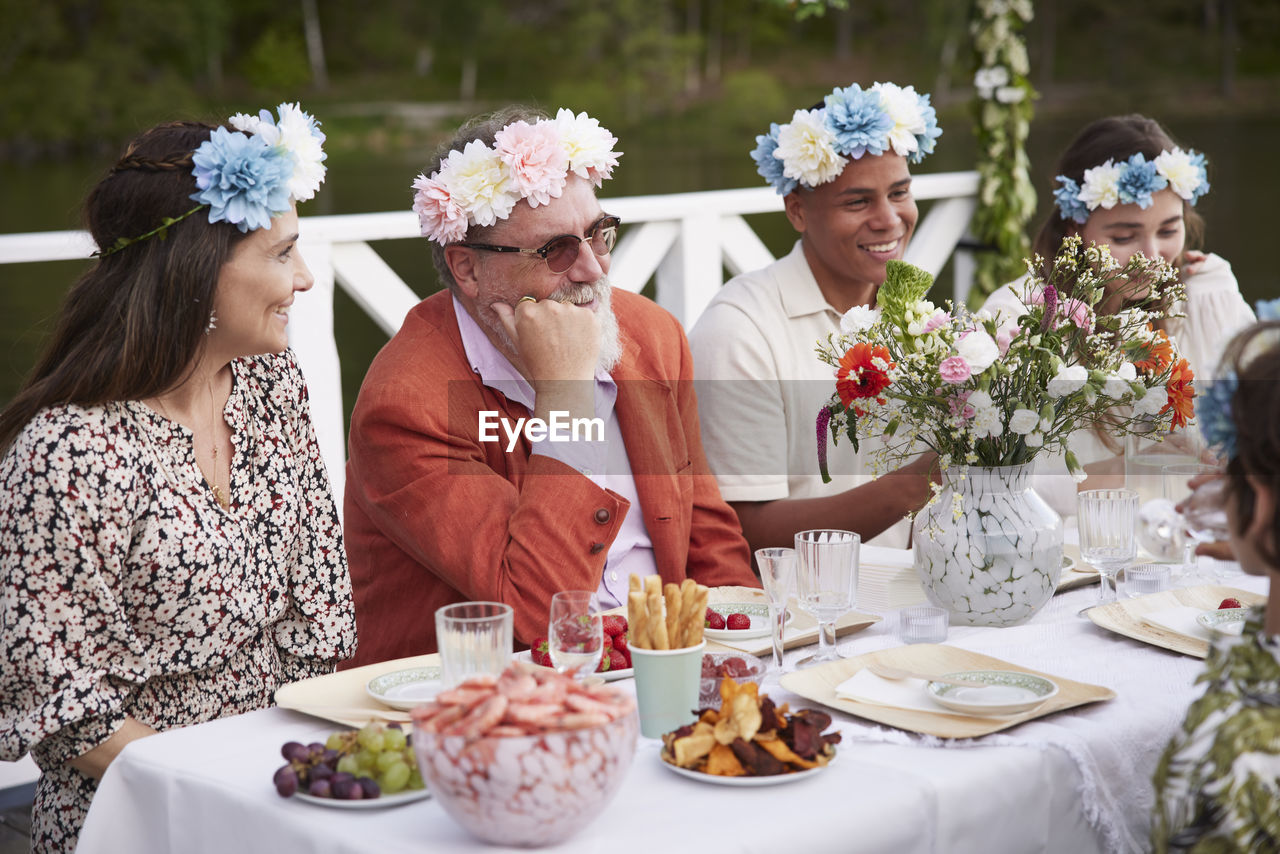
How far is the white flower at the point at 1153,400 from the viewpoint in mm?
2051

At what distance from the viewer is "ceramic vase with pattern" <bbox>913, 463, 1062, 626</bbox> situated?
2.03m

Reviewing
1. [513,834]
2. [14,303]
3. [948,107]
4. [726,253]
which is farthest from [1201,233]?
[948,107]

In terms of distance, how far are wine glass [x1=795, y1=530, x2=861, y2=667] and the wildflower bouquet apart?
9.5 inches

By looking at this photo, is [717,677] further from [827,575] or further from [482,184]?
[482,184]

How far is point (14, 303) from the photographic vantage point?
Result: 64.8ft

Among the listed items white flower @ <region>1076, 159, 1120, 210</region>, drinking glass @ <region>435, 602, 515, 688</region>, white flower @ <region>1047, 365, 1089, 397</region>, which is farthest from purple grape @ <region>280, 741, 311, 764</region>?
white flower @ <region>1076, 159, 1120, 210</region>

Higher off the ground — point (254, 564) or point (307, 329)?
point (307, 329)

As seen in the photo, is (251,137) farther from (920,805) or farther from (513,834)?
(920,805)

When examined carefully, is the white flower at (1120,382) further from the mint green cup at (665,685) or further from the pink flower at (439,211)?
the pink flower at (439,211)

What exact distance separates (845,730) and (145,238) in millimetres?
1201

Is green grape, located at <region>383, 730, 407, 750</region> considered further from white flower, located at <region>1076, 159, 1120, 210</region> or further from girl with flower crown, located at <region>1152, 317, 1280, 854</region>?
white flower, located at <region>1076, 159, 1120, 210</region>

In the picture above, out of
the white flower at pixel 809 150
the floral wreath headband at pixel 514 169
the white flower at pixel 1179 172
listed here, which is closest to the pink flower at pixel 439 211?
the floral wreath headband at pixel 514 169

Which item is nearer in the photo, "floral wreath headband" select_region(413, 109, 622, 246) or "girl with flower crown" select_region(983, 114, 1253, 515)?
"floral wreath headband" select_region(413, 109, 622, 246)

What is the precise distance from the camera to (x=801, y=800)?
140 centimetres
